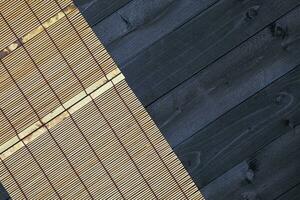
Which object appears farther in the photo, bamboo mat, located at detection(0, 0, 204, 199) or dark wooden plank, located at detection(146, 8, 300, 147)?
dark wooden plank, located at detection(146, 8, 300, 147)

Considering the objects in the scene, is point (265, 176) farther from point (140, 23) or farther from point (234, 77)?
point (140, 23)

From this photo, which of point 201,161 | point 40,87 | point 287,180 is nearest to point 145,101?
point 201,161

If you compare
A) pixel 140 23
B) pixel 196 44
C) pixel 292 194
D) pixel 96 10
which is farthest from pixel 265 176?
pixel 96 10

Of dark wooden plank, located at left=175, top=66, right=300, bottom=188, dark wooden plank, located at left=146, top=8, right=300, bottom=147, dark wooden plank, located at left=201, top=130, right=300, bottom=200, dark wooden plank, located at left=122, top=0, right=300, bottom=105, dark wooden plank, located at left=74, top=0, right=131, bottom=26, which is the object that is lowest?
dark wooden plank, located at left=201, top=130, right=300, bottom=200

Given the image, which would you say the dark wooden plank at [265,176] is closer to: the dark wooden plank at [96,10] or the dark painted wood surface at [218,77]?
the dark painted wood surface at [218,77]

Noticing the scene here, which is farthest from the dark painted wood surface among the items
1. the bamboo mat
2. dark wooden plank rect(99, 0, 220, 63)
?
the bamboo mat

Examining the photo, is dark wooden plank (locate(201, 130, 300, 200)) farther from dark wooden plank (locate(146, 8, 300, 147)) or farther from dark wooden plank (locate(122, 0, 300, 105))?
dark wooden plank (locate(122, 0, 300, 105))

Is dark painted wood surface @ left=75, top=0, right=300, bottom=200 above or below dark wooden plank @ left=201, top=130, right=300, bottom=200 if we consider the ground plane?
above
